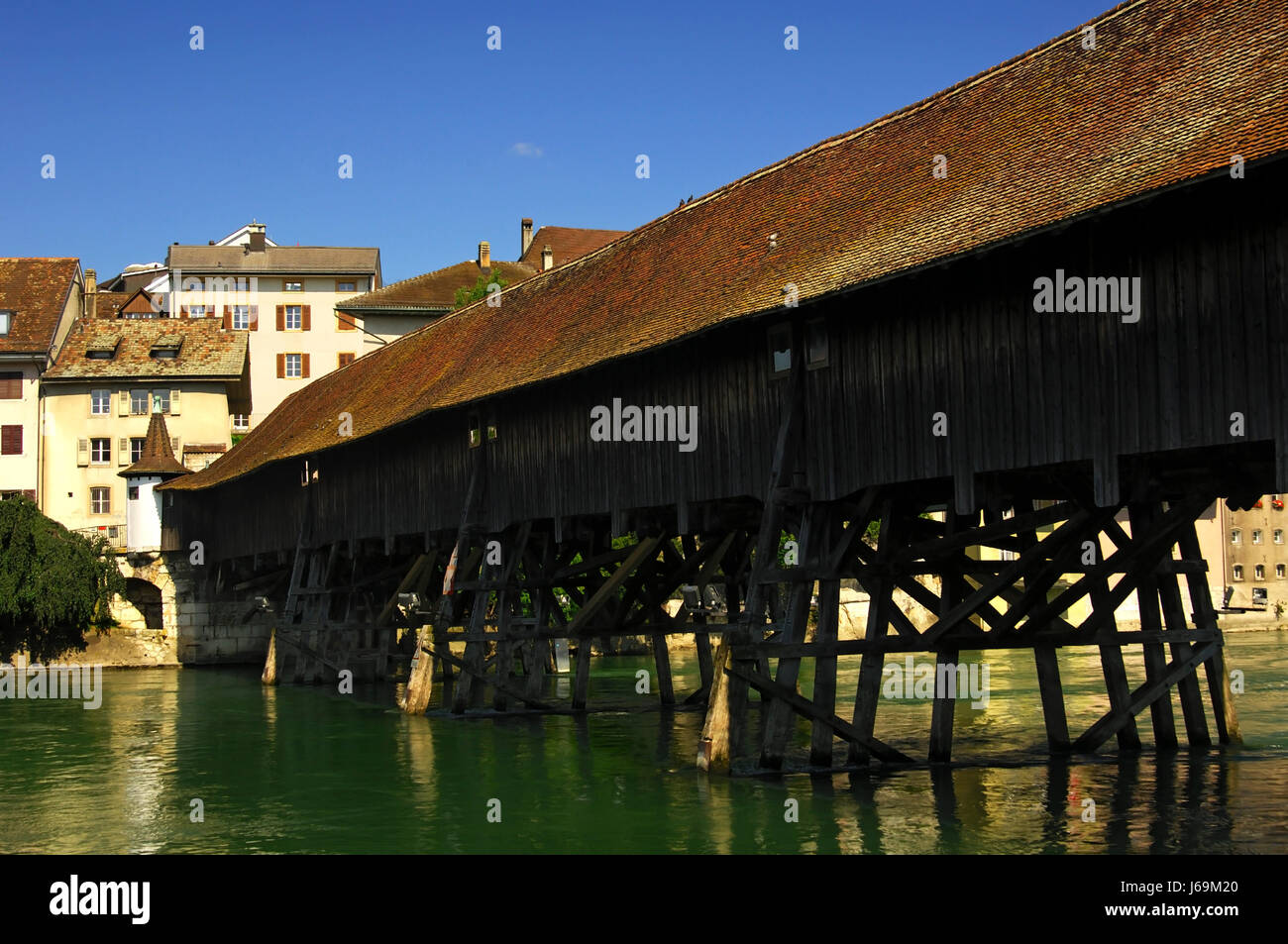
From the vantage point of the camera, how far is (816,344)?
13.3m

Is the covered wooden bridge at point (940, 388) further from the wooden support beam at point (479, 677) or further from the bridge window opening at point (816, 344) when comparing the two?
the wooden support beam at point (479, 677)

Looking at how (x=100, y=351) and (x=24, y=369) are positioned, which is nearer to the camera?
(x=24, y=369)

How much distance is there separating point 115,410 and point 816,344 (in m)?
33.5

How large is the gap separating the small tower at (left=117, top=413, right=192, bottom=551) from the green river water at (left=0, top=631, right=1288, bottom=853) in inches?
624

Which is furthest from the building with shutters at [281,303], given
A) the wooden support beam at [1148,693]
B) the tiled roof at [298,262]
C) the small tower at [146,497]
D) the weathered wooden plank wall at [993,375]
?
the wooden support beam at [1148,693]

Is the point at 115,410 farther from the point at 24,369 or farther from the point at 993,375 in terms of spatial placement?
the point at 993,375

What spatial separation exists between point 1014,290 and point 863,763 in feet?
15.2

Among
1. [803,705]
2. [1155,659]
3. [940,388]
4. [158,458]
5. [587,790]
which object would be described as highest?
[158,458]

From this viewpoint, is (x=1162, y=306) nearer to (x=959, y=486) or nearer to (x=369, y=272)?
(x=959, y=486)

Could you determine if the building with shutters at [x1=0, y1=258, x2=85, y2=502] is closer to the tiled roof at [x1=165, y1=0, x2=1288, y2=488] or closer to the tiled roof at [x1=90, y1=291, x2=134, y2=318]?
the tiled roof at [x1=90, y1=291, x2=134, y2=318]

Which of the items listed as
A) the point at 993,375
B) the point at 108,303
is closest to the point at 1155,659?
the point at 993,375

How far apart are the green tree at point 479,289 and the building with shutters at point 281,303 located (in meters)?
3.82

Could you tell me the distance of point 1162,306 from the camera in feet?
33.4
